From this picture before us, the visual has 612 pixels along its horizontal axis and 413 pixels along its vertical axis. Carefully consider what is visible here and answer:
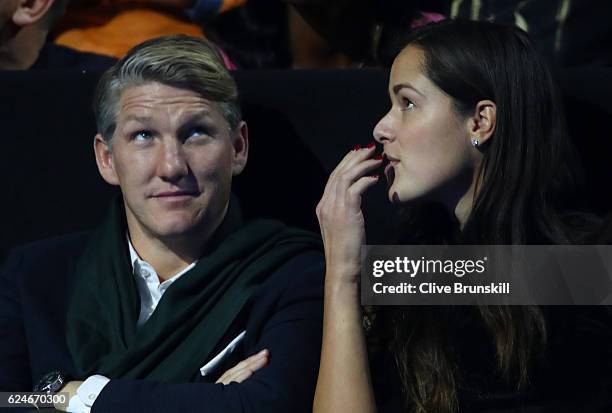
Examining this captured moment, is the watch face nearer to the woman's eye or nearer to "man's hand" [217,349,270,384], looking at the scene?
"man's hand" [217,349,270,384]

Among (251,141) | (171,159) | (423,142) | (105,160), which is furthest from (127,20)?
(423,142)

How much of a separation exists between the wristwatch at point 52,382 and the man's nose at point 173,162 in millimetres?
471

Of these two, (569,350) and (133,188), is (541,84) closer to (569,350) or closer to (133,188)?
(569,350)

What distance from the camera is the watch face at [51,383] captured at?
128 inches

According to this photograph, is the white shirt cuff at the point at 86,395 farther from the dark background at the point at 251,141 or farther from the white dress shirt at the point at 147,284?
the dark background at the point at 251,141

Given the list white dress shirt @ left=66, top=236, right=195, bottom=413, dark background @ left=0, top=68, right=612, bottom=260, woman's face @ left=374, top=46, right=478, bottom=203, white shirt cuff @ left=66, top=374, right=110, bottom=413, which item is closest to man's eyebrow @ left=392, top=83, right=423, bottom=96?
woman's face @ left=374, top=46, right=478, bottom=203

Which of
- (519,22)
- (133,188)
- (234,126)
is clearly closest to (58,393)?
(133,188)

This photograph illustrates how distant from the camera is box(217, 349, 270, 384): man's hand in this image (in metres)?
3.16

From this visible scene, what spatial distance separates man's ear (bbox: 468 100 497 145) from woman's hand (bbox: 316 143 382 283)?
0.68ft

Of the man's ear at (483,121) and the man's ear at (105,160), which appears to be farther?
the man's ear at (105,160)

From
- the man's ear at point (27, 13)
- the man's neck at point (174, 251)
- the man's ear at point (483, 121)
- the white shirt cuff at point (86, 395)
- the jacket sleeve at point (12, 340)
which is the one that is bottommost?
the white shirt cuff at point (86, 395)

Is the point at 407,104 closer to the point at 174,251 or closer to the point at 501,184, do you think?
the point at 501,184

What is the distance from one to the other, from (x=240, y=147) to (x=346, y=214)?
384 millimetres

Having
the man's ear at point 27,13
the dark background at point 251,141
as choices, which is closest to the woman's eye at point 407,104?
the dark background at point 251,141
